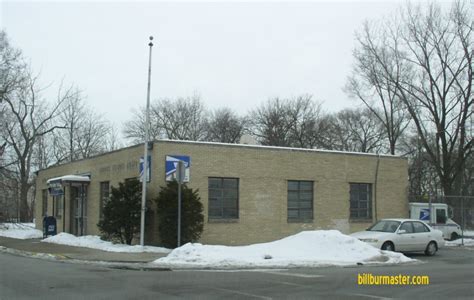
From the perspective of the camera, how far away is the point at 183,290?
11.3 meters

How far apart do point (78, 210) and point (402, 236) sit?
58.2 feet

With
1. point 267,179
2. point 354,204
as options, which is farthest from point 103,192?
point 354,204

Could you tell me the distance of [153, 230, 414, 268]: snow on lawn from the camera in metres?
16.9

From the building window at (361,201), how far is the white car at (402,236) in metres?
5.11

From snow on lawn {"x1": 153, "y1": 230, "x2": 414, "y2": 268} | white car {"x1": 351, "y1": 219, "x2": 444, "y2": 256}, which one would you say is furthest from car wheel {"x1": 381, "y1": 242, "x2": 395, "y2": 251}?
snow on lawn {"x1": 153, "y1": 230, "x2": 414, "y2": 268}

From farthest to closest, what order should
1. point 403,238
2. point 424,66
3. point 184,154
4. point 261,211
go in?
point 424,66 → point 261,211 → point 184,154 → point 403,238

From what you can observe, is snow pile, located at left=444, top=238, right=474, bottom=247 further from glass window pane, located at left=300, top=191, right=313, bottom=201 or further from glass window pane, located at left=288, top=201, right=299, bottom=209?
glass window pane, located at left=288, top=201, right=299, bottom=209

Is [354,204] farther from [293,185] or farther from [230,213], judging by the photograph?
[230,213]

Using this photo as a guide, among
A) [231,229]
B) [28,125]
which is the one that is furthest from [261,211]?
[28,125]

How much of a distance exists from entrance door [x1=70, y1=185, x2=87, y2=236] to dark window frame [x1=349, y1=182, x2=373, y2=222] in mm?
13897

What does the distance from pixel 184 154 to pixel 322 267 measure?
8621 millimetres

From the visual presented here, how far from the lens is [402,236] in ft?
69.9

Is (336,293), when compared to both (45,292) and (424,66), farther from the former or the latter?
(424,66)

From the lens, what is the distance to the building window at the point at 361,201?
1085 inches
